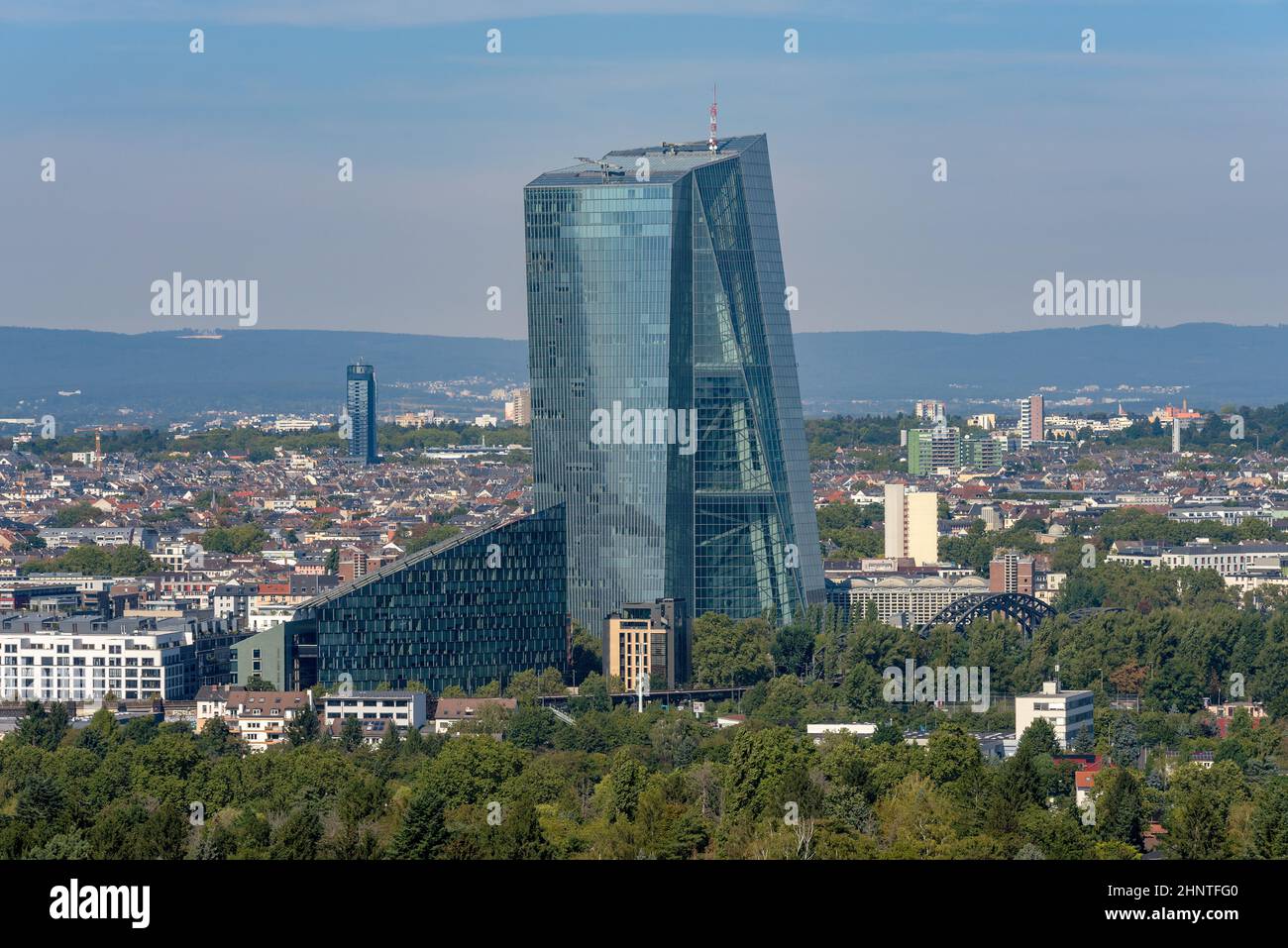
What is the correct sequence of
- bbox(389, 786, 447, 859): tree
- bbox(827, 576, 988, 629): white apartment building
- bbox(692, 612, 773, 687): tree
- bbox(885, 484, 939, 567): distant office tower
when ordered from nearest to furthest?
bbox(389, 786, 447, 859): tree < bbox(692, 612, 773, 687): tree < bbox(827, 576, 988, 629): white apartment building < bbox(885, 484, 939, 567): distant office tower

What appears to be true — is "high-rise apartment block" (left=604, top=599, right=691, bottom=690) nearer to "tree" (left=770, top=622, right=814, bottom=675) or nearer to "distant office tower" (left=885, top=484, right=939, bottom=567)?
"tree" (left=770, top=622, right=814, bottom=675)

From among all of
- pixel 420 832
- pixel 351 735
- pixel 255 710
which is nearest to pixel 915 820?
pixel 420 832

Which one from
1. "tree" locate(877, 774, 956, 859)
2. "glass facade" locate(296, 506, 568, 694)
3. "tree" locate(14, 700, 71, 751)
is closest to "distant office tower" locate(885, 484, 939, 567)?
"glass facade" locate(296, 506, 568, 694)

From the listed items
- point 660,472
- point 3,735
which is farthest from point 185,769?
point 660,472

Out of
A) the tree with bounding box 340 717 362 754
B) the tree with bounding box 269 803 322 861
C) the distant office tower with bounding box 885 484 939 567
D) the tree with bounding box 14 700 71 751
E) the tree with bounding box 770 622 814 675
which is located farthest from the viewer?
the distant office tower with bounding box 885 484 939 567

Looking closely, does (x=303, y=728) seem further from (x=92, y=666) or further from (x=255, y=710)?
(x=92, y=666)
